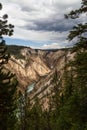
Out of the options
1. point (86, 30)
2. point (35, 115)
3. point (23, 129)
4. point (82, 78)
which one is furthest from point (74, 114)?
point (35, 115)

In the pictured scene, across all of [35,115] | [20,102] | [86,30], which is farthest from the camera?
[35,115]

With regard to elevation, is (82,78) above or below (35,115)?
above

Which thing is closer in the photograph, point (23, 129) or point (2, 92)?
point (2, 92)

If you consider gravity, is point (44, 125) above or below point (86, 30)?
below

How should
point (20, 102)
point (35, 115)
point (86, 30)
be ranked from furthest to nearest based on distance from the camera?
point (35, 115) → point (20, 102) → point (86, 30)

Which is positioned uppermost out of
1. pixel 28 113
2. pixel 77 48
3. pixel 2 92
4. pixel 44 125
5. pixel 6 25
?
pixel 6 25

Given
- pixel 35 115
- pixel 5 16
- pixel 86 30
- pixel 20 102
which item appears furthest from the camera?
pixel 35 115

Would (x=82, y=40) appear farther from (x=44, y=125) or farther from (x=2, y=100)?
(x=44, y=125)

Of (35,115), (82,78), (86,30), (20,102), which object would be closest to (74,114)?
(82,78)

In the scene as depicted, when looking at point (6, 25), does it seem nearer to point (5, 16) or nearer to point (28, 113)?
point (5, 16)
